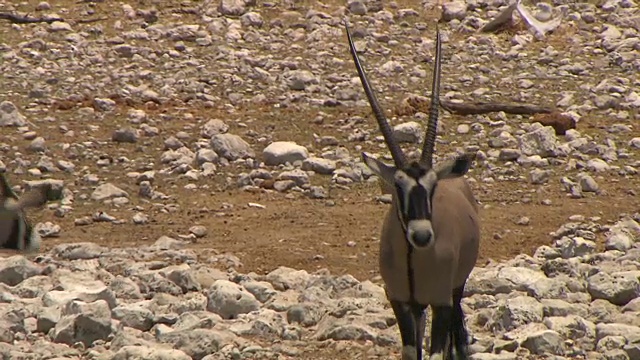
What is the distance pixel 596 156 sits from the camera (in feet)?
47.5

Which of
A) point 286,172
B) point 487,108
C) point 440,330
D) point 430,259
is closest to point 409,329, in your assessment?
point 440,330

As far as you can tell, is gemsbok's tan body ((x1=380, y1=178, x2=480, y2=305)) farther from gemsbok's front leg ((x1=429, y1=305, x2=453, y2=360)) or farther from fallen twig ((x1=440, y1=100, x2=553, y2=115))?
fallen twig ((x1=440, y1=100, x2=553, y2=115))

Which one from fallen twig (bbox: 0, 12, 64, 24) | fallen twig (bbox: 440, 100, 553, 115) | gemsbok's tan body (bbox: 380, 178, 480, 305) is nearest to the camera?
gemsbok's tan body (bbox: 380, 178, 480, 305)

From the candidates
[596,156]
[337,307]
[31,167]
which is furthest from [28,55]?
[337,307]

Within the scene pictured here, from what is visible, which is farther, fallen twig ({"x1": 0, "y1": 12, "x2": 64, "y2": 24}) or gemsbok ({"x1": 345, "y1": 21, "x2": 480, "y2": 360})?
fallen twig ({"x1": 0, "y1": 12, "x2": 64, "y2": 24})

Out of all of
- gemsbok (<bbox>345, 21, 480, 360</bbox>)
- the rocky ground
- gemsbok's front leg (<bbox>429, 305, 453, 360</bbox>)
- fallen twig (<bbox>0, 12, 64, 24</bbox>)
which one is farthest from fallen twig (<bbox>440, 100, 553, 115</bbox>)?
gemsbok's front leg (<bbox>429, 305, 453, 360</bbox>)

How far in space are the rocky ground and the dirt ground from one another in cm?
3

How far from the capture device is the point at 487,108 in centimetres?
1548

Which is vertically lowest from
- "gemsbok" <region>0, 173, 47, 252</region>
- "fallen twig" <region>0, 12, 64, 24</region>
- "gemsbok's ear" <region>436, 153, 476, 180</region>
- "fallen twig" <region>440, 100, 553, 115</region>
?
"fallen twig" <region>440, 100, 553, 115</region>

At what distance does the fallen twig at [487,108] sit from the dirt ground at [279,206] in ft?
0.42

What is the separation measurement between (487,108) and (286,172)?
3089mm

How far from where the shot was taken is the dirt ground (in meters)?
11.5

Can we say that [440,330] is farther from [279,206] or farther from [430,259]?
[279,206]

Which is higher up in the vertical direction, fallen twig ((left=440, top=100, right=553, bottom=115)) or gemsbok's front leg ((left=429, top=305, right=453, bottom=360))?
gemsbok's front leg ((left=429, top=305, right=453, bottom=360))
